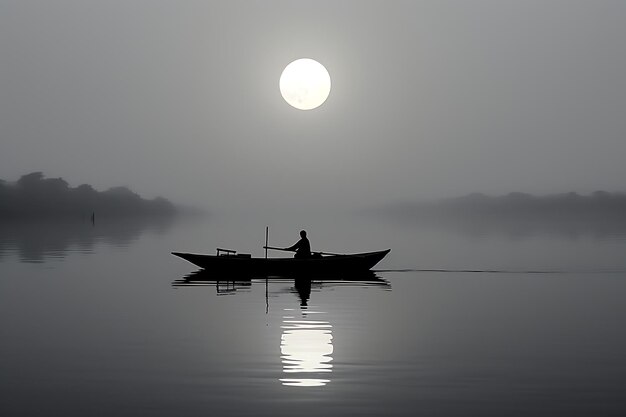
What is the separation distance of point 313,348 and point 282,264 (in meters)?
20.6

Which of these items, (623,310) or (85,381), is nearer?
(85,381)

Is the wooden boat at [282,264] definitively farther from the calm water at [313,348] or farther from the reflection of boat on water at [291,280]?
the calm water at [313,348]

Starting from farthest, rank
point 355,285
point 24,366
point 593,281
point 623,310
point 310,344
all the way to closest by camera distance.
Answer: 1. point 593,281
2. point 355,285
3. point 623,310
4. point 310,344
5. point 24,366

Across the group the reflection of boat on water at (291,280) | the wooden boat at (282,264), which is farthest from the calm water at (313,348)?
the wooden boat at (282,264)

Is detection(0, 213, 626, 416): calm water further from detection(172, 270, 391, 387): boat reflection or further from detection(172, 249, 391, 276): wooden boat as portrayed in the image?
detection(172, 249, 391, 276): wooden boat

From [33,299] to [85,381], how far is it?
18526 mm

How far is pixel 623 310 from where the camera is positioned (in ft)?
99.7

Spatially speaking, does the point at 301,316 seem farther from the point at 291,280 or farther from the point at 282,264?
the point at 291,280

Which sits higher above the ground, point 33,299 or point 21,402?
point 33,299

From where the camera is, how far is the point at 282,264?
136ft

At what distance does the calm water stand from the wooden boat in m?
1.44

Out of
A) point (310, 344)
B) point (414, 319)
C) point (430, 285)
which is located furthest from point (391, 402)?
point (430, 285)

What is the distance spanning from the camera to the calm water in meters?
15.3

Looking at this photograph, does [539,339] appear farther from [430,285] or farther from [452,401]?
[430,285]
